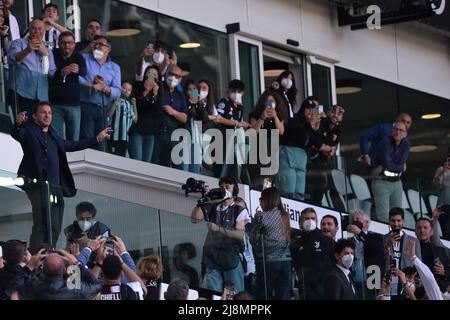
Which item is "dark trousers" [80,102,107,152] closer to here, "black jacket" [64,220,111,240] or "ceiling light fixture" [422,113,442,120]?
"black jacket" [64,220,111,240]

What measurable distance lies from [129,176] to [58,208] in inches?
182

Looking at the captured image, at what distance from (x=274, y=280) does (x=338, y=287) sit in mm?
749

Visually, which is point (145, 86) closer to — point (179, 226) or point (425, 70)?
point (179, 226)

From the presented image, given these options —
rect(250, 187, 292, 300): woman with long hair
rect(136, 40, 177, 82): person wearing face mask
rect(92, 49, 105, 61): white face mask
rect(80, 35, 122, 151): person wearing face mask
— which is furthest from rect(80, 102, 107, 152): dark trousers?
rect(250, 187, 292, 300): woman with long hair

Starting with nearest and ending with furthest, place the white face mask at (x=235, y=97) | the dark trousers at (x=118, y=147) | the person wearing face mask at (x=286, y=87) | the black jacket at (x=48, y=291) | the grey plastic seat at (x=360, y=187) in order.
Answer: the black jacket at (x=48, y=291)
the dark trousers at (x=118, y=147)
the white face mask at (x=235, y=97)
the person wearing face mask at (x=286, y=87)
the grey plastic seat at (x=360, y=187)

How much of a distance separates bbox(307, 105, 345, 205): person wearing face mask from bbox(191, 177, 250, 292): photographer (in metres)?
3.15

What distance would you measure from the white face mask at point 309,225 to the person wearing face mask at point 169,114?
2.01 metres

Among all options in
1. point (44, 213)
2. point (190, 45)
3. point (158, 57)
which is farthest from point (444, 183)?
point (44, 213)

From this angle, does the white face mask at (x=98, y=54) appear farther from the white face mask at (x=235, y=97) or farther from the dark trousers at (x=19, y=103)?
the white face mask at (x=235, y=97)

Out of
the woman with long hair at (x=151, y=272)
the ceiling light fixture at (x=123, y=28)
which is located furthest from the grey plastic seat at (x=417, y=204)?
the woman with long hair at (x=151, y=272)

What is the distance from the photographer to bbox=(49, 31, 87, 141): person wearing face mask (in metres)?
19.9

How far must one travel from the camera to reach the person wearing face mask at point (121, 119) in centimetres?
2075
